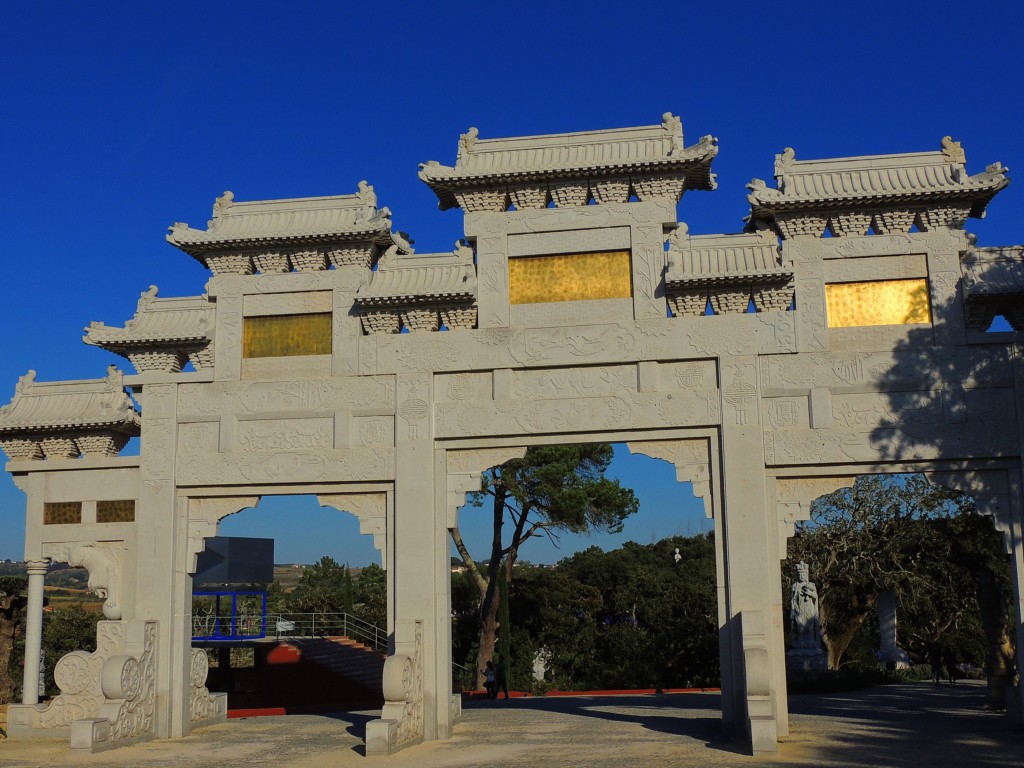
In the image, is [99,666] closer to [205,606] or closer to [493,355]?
[493,355]

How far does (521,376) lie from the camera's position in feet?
38.8

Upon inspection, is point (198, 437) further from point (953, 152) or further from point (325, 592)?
point (325, 592)

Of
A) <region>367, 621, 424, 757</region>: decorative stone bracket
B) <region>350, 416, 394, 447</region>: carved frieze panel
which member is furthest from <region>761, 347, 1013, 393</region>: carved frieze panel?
<region>367, 621, 424, 757</region>: decorative stone bracket

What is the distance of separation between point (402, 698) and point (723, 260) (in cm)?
571

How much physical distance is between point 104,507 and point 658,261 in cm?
708

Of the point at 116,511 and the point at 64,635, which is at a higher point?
the point at 116,511

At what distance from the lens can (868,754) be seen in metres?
9.39

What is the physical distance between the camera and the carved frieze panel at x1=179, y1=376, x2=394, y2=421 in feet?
39.6

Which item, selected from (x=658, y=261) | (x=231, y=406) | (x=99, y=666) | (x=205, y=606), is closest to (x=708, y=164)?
(x=658, y=261)

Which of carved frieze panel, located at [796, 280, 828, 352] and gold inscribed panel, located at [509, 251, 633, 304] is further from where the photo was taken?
gold inscribed panel, located at [509, 251, 633, 304]

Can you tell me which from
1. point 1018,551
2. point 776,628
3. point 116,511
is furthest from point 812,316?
point 116,511

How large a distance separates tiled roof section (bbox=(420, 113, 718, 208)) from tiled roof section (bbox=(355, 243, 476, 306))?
794mm

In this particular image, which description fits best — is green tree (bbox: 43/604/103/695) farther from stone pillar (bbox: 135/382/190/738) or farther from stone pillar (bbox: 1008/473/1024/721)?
stone pillar (bbox: 1008/473/1024/721)

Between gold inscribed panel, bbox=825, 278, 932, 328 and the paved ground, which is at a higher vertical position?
gold inscribed panel, bbox=825, 278, 932, 328
